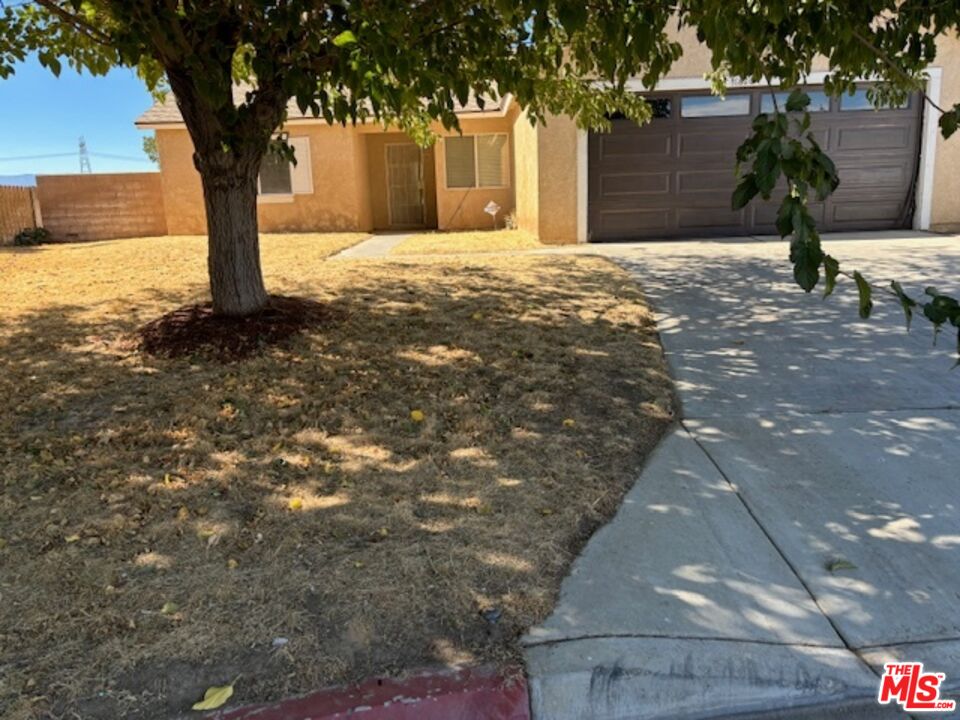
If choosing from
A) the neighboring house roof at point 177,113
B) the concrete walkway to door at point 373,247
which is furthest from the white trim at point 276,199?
the concrete walkway to door at point 373,247

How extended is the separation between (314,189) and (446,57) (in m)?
14.0

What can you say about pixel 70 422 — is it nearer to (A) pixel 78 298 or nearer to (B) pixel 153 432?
(B) pixel 153 432

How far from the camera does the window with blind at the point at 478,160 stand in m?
17.0

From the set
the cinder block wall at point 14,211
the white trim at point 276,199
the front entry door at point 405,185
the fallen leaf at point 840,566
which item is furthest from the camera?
the front entry door at point 405,185

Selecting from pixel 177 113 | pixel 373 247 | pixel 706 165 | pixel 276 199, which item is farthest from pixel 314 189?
pixel 706 165

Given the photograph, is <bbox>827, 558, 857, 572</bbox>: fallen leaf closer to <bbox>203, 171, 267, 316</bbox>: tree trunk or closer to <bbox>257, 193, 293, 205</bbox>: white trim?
<bbox>203, 171, 267, 316</bbox>: tree trunk

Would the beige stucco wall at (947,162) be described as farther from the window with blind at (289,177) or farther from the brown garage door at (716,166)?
the window with blind at (289,177)

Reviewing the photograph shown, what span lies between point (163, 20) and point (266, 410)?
90.7 inches

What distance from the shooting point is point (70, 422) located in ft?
14.8

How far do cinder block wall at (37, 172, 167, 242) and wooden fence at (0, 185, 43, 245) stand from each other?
232 millimetres

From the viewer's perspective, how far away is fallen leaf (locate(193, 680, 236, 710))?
2285 mm

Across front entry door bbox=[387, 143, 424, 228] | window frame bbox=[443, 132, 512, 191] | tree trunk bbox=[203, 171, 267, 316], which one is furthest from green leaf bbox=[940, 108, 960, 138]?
front entry door bbox=[387, 143, 424, 228]

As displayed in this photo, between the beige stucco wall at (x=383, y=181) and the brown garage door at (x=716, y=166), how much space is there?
7.08 metres

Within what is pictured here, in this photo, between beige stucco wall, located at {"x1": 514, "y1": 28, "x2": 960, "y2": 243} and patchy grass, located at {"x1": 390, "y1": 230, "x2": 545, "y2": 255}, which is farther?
patchy grass, located at {"x1": 390, "y1": 230, "x2": 545, "y2": 255}
